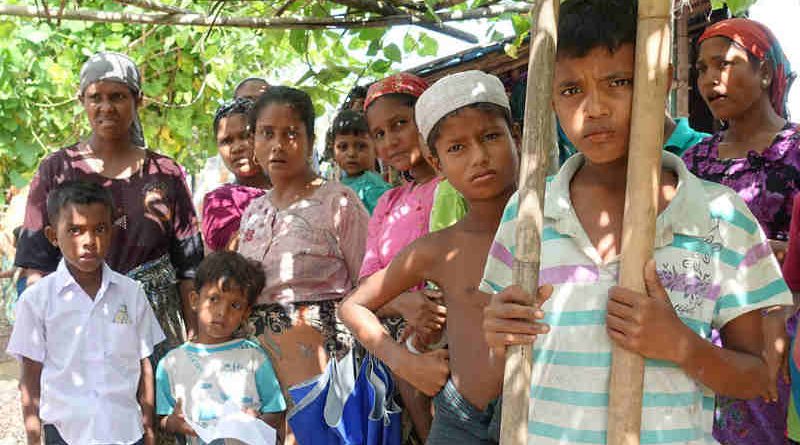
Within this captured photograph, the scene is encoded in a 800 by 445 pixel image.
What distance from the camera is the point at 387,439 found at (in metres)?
2.57

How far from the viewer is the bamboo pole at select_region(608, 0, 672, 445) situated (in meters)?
1.46

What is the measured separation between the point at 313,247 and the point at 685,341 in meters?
1.83

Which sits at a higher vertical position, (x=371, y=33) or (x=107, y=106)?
(x=371, y=33)

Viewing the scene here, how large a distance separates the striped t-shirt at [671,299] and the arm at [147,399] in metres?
2.02

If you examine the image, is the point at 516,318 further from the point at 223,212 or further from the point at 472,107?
the point at 223,212

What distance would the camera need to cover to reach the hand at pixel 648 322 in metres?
1.48

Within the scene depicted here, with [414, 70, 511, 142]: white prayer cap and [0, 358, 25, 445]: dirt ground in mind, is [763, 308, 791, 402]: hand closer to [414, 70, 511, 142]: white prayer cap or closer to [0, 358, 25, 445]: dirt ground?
[414, 70, 511, 142]: white prayer cap

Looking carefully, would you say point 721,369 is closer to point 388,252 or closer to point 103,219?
point 388,252

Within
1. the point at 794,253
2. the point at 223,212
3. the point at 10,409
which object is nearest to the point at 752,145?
the point at 794,253

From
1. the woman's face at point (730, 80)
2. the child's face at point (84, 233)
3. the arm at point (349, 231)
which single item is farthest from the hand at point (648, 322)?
the child's face at point (84, 233)

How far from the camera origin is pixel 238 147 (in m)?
4.37

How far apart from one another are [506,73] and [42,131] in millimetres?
5201

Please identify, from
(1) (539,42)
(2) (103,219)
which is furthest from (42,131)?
(1) (539,42)

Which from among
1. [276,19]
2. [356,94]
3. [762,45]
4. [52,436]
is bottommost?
[52,436]
